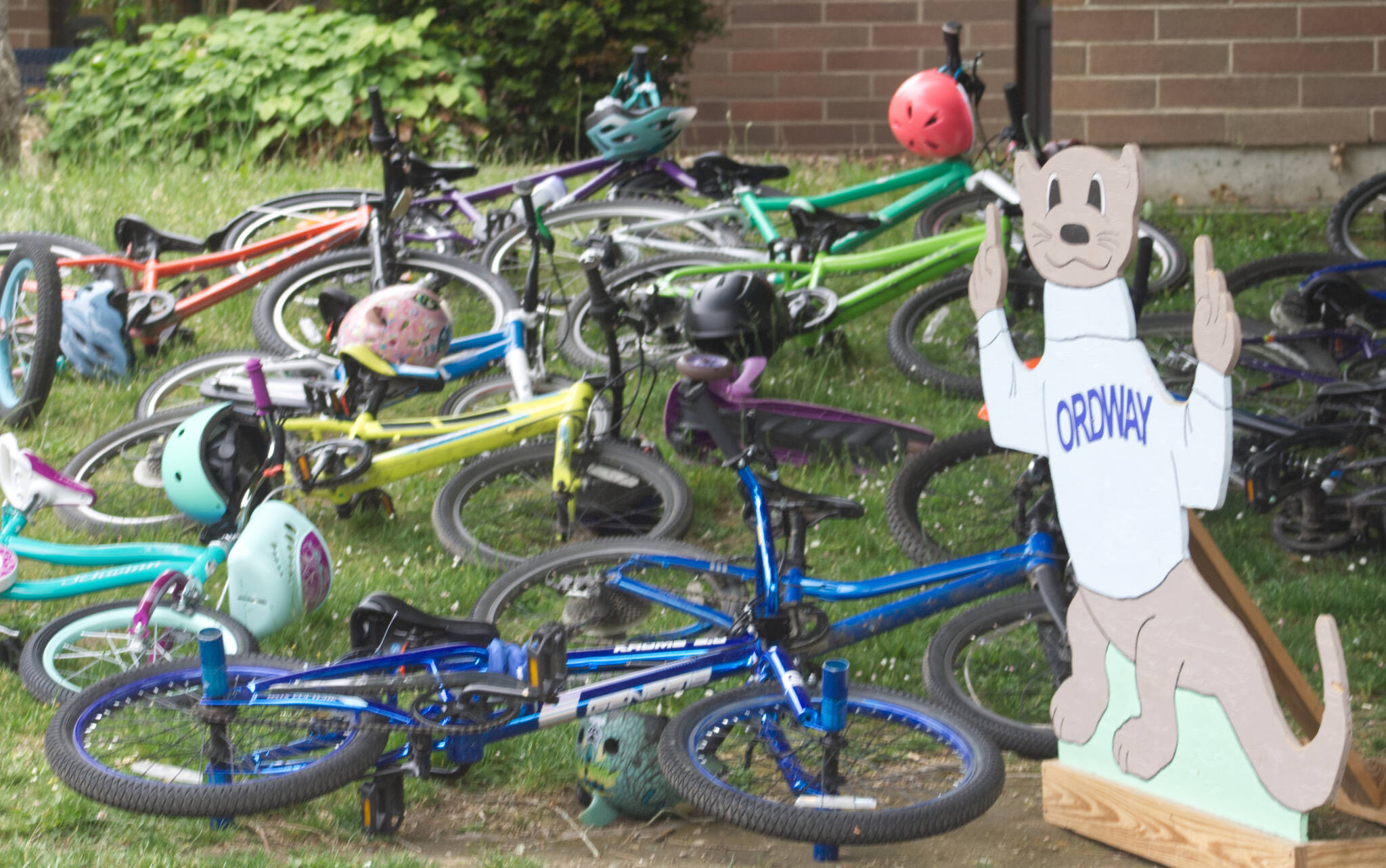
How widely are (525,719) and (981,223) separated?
15.4 feet

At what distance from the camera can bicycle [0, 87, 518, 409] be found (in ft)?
23.0

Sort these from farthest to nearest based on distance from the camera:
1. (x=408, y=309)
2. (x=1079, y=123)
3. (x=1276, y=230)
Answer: (x=1079, y=123), (x=1276, y=230), (x=408, y=309)

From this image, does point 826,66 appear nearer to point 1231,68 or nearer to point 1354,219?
point 1231,68

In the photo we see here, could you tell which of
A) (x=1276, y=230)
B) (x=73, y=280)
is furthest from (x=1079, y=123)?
(x=73, y=280)

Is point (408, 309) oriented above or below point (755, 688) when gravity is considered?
above

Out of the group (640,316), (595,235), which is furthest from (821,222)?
(640,316)

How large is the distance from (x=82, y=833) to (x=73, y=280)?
16.6 ft

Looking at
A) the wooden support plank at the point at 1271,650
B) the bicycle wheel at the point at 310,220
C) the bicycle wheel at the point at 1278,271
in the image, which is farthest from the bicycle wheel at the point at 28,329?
the bicycle wheel at the point at 1278,271

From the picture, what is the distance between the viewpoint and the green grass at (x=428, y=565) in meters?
3.69

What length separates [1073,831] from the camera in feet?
12.3

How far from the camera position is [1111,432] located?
3492mm

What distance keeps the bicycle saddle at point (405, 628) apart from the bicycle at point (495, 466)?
139 cm

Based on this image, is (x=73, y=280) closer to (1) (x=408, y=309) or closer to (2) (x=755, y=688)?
(1) (x=408, y=309)

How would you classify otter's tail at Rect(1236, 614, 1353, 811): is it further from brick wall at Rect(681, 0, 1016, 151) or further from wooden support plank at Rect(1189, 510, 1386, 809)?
brick wall at Rect(681, 0, 1016, 151)
